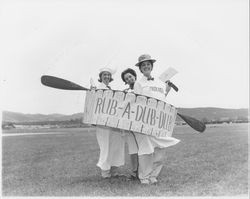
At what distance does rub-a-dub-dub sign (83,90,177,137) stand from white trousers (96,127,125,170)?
0.64 metres

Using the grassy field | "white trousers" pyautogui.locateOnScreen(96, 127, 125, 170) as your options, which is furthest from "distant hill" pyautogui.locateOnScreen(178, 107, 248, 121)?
"white trousers" pyautogui.locateOnScreen(96, 127, 125, 170)

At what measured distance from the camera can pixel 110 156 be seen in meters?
7.59

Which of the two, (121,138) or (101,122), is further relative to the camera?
(121,138)

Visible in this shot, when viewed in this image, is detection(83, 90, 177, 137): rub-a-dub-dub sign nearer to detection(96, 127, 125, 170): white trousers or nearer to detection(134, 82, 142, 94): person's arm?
detection(134, 82, 142, 94): person's arm

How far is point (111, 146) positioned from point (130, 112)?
107cm

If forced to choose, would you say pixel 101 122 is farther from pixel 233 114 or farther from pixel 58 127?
pixel 58 127

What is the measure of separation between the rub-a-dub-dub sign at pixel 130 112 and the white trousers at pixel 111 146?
Answer: 25.1 inches

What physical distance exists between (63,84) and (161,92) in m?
1.82

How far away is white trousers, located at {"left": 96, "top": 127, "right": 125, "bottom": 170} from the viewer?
752 cm

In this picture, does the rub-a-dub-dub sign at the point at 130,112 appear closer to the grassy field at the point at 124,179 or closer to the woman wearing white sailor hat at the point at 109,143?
the woman wearing white sailor hat at the point at 109,143

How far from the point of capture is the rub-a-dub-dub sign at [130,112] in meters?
6.85

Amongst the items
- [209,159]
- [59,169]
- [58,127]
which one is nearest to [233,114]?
[58,127]

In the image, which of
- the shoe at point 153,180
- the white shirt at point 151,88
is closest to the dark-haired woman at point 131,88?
the white shirt at point 151,88

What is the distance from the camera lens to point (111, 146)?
7613 millimetres
